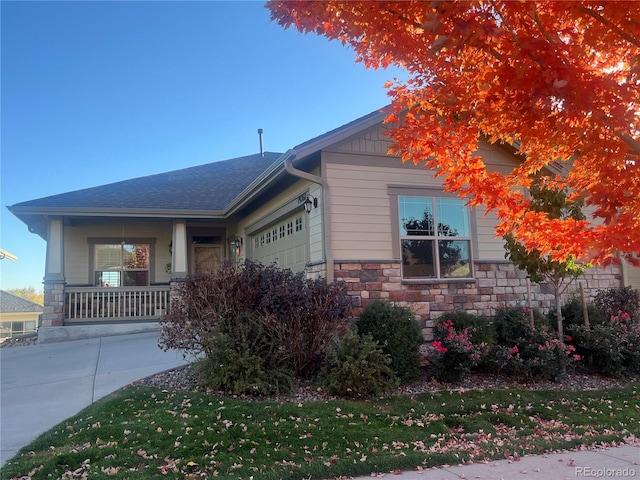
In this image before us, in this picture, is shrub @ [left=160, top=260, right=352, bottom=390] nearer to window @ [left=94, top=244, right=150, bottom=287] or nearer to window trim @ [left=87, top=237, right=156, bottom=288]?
window trim @ [left=87, top=237, right=156, bottom=288]

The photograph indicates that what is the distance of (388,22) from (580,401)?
5.30 meters

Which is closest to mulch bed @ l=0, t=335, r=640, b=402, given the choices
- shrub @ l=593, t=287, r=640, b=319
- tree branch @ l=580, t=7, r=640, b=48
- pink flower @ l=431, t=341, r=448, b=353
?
pink flower @ l=431, t=341, r=448, b=353

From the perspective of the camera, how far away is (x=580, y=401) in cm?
605

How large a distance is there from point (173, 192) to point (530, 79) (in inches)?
478

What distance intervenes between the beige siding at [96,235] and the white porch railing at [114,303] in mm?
1405

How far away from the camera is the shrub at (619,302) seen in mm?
8508

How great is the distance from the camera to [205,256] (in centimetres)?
1474

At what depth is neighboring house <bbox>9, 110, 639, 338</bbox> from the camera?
314 inches

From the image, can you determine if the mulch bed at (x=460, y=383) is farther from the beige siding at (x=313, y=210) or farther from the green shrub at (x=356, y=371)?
the beige siding at (x=313, y=210)

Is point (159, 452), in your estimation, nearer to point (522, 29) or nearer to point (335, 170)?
point (522, 29)

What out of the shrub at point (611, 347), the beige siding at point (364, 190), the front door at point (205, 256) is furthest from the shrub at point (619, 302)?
the front door at point (205, 256)

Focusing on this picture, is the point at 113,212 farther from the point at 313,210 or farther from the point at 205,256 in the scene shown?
the point at 313,210

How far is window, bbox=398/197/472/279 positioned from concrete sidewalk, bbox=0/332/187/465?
14.1 feet

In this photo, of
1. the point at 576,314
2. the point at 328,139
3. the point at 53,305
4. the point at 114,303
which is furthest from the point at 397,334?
the point at 53,305
